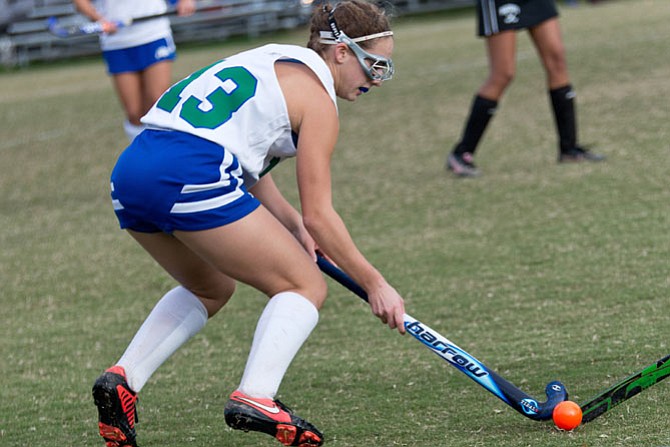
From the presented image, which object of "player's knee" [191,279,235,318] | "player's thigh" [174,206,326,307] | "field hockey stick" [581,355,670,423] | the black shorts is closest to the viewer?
"player's thigh" [174,206,326,307]

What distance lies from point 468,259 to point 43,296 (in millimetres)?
2045

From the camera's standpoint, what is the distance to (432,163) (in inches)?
292

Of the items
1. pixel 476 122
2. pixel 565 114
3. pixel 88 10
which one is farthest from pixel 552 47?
pixel 88 10

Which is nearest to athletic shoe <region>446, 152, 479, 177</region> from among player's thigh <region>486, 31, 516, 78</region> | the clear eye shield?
player's thigh <region>486, 31, 516, 78</region>

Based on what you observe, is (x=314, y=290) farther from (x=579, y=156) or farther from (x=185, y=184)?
(x=579, y=156)

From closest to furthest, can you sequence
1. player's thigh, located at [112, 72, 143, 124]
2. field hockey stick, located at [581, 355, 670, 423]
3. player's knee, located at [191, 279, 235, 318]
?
field hockey stick, located at [581, 355, 670, 423] < player's knee, located at [191, 279, 235, 318] < player's thigh, located at [112, 72, 143, 124]

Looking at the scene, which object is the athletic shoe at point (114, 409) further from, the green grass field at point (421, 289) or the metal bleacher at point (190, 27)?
the metal bleacher at point (190, 27)

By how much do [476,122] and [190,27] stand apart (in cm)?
1565

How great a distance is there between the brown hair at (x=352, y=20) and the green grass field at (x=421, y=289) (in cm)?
117

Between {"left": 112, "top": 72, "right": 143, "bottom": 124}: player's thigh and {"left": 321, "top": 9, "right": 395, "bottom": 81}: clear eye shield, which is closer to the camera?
{"left": 321, "top": 9, "right": 395, "bottom": 81}: clear eye shield

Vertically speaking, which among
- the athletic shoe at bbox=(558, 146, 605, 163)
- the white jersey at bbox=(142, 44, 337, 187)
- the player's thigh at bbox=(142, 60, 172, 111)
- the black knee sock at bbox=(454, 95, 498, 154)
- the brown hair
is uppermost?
the brown hair

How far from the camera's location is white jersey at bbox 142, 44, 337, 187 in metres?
2.89

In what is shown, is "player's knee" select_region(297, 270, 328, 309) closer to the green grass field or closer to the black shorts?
the green grass field

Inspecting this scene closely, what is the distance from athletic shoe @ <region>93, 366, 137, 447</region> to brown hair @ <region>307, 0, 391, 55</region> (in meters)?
1.12
